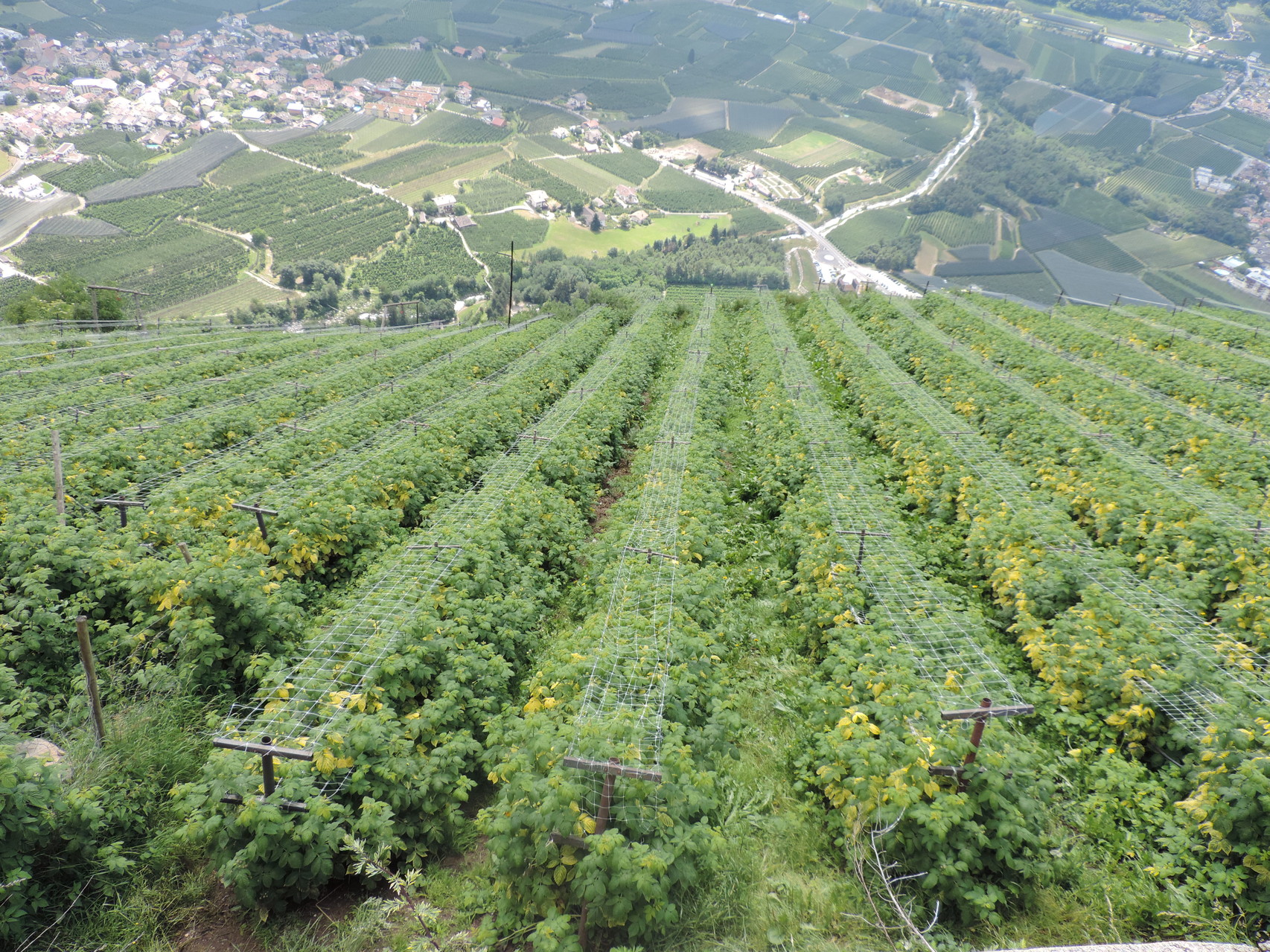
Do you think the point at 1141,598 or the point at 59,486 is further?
the point at 59,486

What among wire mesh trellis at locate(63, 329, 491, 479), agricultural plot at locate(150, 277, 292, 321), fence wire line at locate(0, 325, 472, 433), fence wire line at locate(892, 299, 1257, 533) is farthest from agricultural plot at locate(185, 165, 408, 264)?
fence wire line at locate(892, 299, 1257, 533)

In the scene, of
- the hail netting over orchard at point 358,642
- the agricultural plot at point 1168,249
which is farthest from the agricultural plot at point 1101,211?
the hail netting over orchard at point 358,642

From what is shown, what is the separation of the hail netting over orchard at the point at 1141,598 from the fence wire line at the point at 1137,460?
2261mm

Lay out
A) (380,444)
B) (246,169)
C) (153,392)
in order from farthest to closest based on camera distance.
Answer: (246,169) → (153,392) → (380,444)

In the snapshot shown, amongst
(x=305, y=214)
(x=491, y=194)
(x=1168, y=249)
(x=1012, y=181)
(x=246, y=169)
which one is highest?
(x=1012, y=181)

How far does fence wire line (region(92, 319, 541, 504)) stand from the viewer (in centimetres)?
1167

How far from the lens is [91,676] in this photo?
250 inches

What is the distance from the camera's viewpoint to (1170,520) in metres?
11.0

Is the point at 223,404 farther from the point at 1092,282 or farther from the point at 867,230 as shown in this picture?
the point at 867,230

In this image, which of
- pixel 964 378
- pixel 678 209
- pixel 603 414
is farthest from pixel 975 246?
pixel 603 414

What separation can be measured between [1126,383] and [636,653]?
74.0 feet

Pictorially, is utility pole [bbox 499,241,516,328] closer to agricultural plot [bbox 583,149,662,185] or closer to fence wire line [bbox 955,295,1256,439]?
fence wire line [bbox 955,295,1256,439]

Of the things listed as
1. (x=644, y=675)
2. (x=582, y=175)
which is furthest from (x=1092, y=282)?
(x=644, y=675)

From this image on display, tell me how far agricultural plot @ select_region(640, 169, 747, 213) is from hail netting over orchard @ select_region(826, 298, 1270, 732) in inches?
6705
